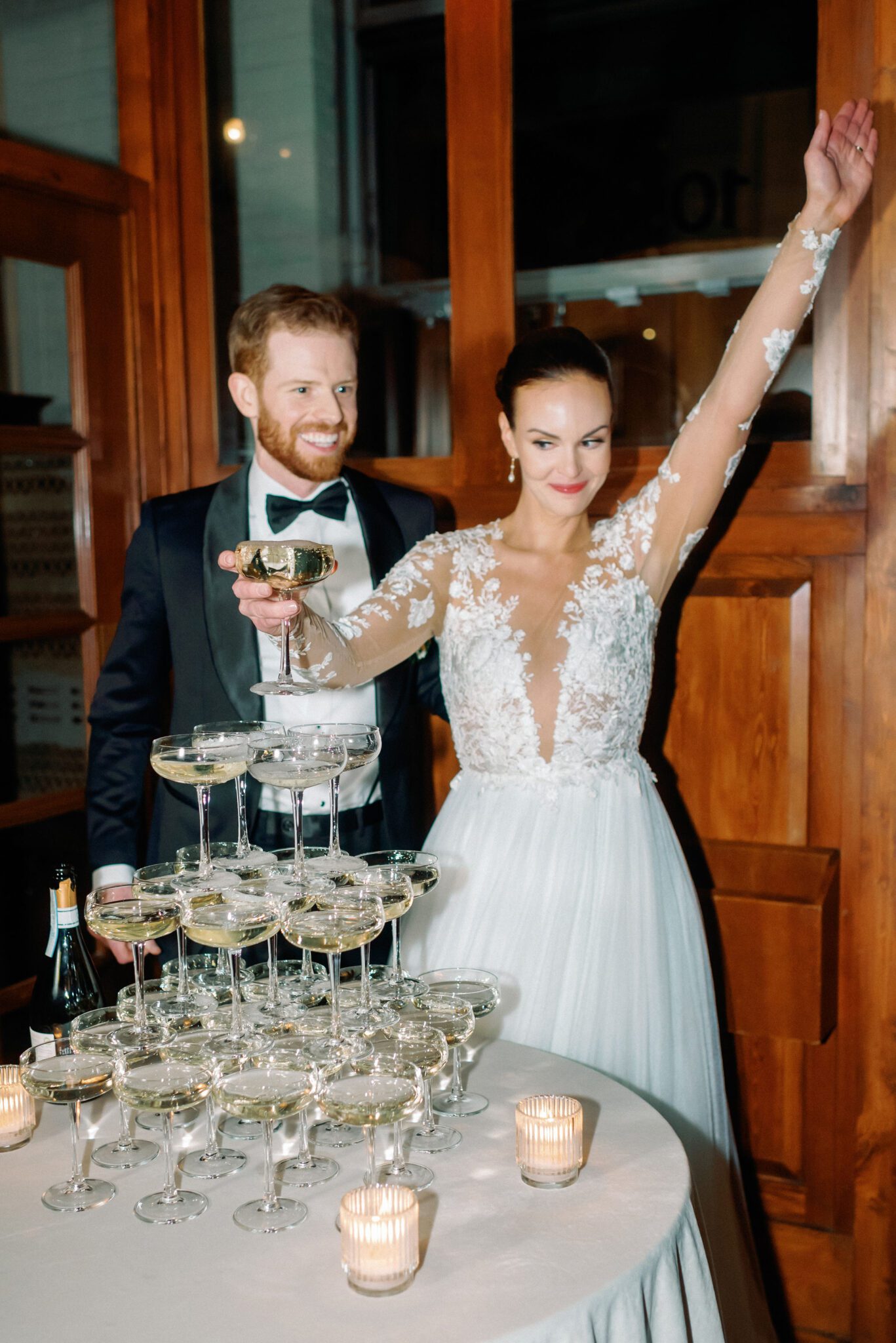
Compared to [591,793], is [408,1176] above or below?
below

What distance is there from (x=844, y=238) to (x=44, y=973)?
2.04m

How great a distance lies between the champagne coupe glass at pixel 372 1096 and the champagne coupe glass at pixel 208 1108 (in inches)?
5.0

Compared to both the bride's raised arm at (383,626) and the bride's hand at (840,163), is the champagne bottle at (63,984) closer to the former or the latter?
the bride's raised arm at (383,626)

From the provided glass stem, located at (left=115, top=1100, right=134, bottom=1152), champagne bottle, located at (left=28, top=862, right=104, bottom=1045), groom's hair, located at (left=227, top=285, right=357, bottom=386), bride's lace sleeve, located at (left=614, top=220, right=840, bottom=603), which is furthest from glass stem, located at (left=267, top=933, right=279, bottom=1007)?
groom's hair, located at (left=227, top=285, right=357, bottom=386)

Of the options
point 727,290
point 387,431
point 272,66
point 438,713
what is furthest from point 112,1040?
point 272,66

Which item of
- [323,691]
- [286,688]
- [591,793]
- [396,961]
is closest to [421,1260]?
[396,961]

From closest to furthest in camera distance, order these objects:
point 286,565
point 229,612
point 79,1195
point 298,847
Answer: point 79,1195 → point 298,847 → point 286,565 → point 229,612

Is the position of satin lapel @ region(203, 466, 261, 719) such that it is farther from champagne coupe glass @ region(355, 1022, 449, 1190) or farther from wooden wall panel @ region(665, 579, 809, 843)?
champagne coupe glass @ region(355, 1022, 449, 1190)

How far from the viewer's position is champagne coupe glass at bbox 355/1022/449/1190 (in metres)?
1.37

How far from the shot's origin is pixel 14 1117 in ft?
4.90

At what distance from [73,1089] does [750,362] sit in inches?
59.5

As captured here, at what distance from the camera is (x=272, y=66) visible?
3.15 meters

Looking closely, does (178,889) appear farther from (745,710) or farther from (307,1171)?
(745,710)

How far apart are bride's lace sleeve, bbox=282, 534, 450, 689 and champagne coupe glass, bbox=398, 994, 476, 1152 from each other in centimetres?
69
